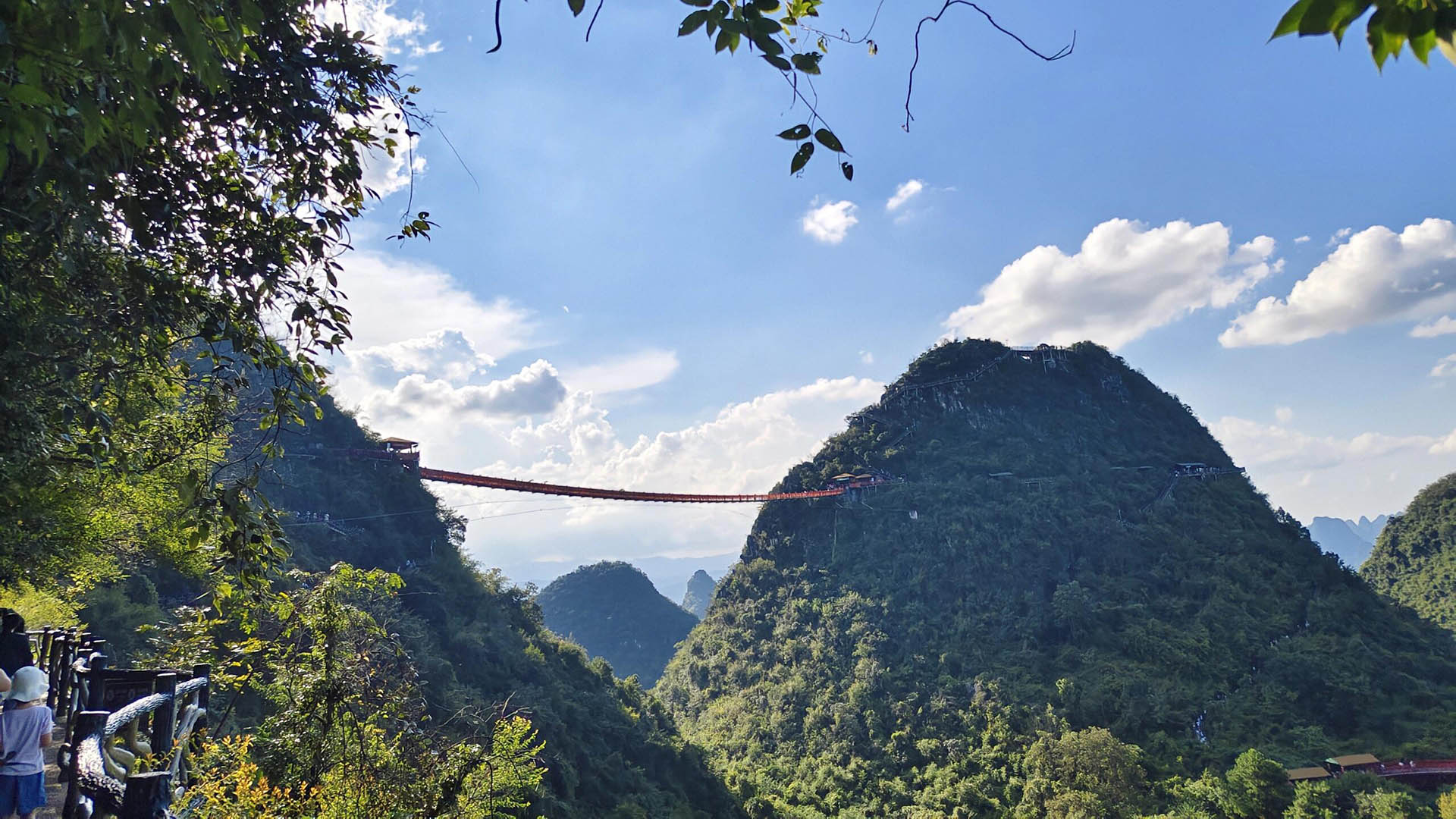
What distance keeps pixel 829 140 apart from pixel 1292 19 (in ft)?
3.08

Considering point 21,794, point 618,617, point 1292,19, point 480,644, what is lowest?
point 618,617

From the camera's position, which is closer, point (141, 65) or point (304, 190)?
Result: point (141, 65)

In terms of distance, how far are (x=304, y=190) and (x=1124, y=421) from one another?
47.0 meters

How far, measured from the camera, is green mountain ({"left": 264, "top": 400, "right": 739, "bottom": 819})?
814 inches

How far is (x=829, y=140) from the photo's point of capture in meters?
1.78

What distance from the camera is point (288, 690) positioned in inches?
169

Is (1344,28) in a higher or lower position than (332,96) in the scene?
lower

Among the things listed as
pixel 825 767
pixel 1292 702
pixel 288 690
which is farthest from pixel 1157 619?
pixel 288 690

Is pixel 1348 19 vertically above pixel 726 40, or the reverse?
pixel 726 40

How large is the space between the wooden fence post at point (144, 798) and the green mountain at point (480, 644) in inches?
665

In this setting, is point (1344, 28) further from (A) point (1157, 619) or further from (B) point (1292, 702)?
(A) point (1157, 619)

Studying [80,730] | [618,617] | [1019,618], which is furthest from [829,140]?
[618,617]

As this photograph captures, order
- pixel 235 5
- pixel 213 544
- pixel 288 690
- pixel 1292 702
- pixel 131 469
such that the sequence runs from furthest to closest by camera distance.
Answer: pixel 1292 702 → pixel 288 690 → pixel 131 469 → pixel 213 544 → pixel 235 5

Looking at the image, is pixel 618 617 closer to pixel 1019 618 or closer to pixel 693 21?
pixel 1019 618
